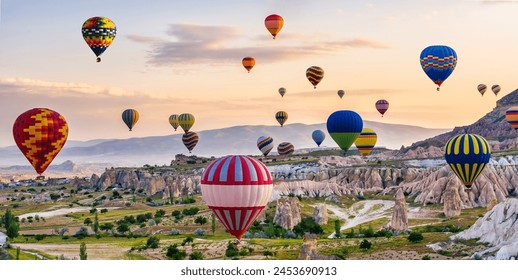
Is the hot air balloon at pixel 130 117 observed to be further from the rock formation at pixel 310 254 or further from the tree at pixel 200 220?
the rock formation at pixel 310 254

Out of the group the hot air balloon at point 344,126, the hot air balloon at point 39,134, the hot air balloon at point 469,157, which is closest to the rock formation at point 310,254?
the hot air balloon at point 469,157

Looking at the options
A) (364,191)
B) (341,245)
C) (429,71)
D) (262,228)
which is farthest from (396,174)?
(341,245)

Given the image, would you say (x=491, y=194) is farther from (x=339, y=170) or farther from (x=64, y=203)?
(x=64, y=203)

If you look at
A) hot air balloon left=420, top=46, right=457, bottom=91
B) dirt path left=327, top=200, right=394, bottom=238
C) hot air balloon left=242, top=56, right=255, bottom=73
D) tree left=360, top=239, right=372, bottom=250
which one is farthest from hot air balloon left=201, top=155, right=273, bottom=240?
hot air balloon left=242, top=56, right=255, bottom=73

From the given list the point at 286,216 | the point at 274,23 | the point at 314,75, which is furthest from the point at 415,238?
Result: the point at 314,75

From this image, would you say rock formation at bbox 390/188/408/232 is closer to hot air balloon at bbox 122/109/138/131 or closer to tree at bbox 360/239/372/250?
tree at bbox 360/239/372/250

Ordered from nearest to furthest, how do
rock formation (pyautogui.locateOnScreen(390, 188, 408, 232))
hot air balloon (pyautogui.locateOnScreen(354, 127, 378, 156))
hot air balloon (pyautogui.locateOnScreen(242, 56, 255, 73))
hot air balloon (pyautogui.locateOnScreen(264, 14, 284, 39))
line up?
rock formation (pyautogui.locateOnScreen(390, 188, 408, 232)) < hot air balloon (pyautogui.locateOnScreen(264, 14, 284, 39)) < hot air balloon (pyautogui.locateOnScreen(354, 127, 378, 156)) < hot air balloon (pyautogui.locateOnScreen(242, 56, 255, 73))
